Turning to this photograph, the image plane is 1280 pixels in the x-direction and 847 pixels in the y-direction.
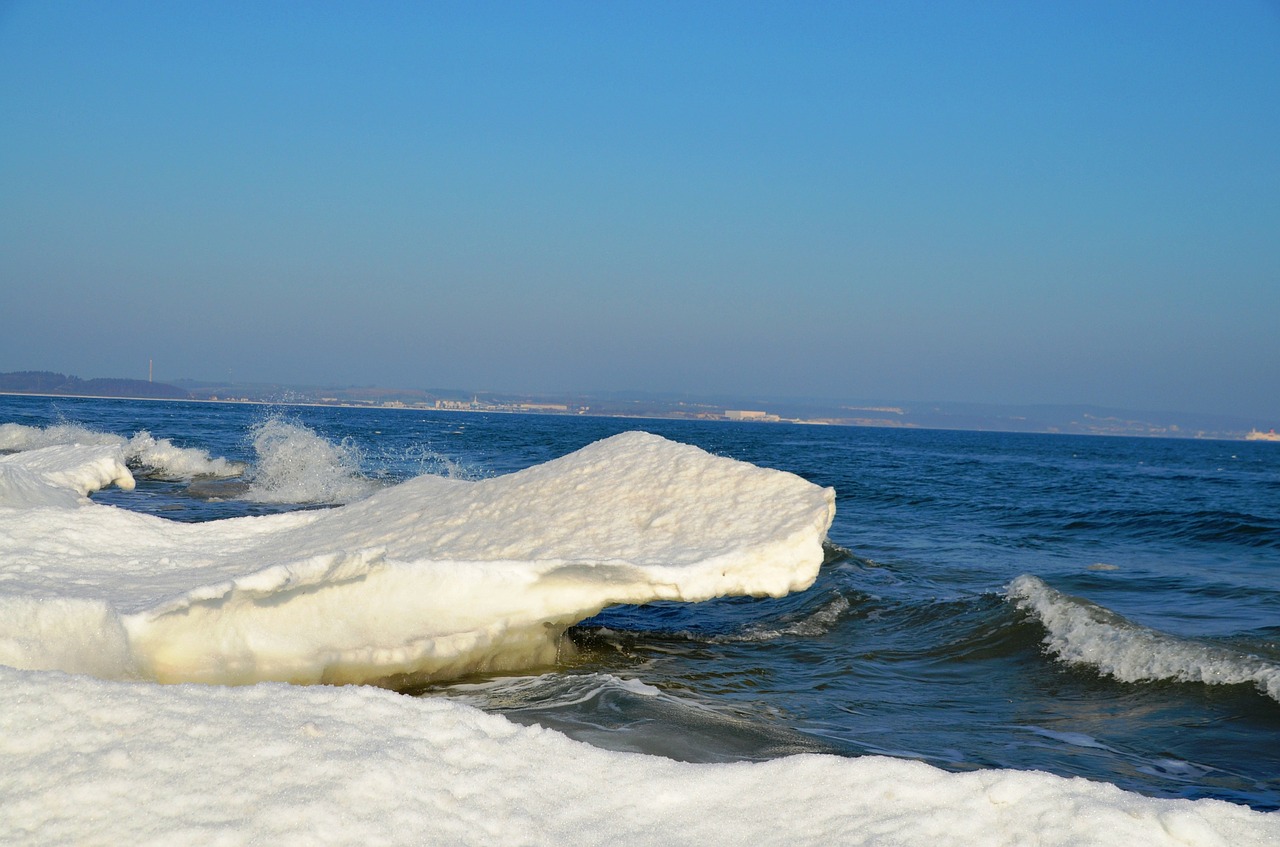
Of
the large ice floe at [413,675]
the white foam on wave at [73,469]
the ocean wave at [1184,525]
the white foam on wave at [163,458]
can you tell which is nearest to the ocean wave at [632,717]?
the large ice floe at [413,675]

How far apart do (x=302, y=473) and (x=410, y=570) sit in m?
13.2

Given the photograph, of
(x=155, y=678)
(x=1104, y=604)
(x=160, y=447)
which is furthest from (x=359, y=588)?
(x=160, y=447)

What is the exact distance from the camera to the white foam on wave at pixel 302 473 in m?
15.4

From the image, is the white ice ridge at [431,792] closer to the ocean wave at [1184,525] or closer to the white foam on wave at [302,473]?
the white foam on wave at [302,473]

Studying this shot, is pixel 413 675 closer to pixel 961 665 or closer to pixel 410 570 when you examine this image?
pixel 410 570

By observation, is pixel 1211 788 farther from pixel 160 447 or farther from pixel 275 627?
pixel 160 447

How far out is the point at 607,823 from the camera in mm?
2809

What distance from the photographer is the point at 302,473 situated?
56.4 ft

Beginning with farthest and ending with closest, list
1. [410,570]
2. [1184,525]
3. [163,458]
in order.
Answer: [163,458], [1184,525], [410,570]

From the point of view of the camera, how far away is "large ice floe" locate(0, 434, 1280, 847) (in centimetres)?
262

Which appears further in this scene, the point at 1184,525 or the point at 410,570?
the point at 1184,525

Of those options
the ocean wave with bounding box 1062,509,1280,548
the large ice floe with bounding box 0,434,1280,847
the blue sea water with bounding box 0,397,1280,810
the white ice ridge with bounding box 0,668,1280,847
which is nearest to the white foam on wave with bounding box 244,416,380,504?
the blue sea water with bounding box 0,397,1280,810

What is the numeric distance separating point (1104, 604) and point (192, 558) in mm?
8890

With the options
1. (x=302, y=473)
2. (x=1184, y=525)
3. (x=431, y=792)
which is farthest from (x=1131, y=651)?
(x=302, y=473)
